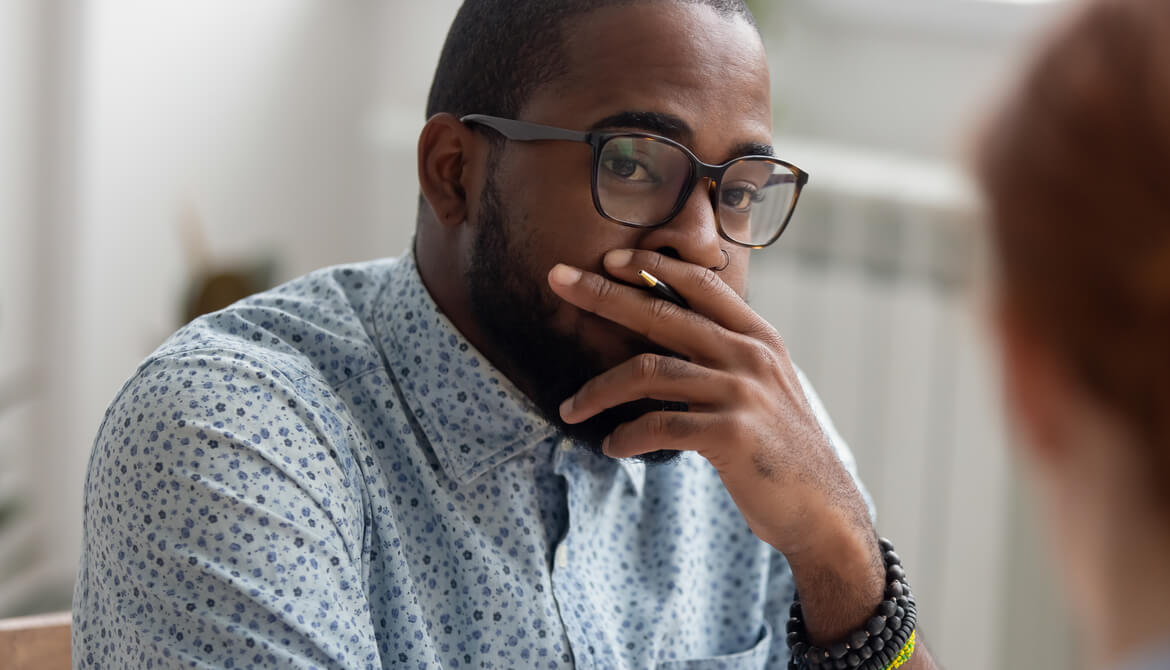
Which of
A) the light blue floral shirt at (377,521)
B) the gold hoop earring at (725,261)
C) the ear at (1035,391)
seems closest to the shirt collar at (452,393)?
the light blue floral shirt at (377,521)

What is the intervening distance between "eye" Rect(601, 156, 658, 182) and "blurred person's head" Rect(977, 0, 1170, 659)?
0.65 meters

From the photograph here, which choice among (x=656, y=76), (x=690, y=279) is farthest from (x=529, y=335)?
(x=656, y=76)

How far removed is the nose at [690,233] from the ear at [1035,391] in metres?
0.63

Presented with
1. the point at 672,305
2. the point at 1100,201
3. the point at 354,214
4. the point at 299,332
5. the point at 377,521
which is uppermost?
the point at 1100,201

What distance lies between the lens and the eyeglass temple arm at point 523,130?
4.11ft

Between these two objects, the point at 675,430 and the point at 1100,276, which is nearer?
the point at 1100,276

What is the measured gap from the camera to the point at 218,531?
1033mm

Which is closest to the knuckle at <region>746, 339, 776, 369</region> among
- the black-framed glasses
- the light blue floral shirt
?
the black-framed glasses

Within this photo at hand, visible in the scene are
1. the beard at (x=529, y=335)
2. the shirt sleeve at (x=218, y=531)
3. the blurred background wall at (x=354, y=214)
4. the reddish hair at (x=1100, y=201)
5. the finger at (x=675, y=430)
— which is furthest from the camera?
the blurred background wall at (x=354, y=214)

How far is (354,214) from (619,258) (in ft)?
7.64

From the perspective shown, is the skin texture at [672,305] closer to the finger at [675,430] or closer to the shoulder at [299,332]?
the finger at [675,430]

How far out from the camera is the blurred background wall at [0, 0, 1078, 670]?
2420 mm

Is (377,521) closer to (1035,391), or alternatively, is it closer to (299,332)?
(299,332)

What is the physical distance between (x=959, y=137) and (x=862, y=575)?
752mm
